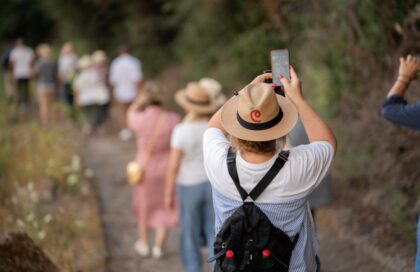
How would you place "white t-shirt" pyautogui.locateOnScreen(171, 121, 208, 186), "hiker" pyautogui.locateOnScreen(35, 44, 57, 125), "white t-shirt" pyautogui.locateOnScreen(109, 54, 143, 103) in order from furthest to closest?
"hiker" pyautogui.locateOnScreen(35, 44, 57, 125) → "white t-shirt" pyautogui.locateOnScreen(109, 54, 143, 103) → "white t-shirt" pyautogui.locateOnScreen(171, 121, 208, 186)

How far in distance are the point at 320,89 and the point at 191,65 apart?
247 inches

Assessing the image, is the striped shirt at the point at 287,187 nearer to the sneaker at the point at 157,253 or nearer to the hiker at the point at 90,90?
the sneaker at the point at 157,253

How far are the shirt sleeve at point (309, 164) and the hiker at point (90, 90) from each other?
29.5 feet

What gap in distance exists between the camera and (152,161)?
21.0 ft

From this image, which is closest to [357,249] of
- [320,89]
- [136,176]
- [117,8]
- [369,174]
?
[369,174]

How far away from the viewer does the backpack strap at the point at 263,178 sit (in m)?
3.02

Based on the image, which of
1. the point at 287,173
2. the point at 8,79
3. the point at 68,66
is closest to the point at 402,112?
the point at 287,173

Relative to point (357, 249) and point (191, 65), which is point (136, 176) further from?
point (191, 65)

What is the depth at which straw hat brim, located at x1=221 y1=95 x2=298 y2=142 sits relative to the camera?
9.85ft

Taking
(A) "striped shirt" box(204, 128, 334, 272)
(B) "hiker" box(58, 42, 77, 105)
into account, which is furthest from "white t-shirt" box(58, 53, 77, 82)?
(A) "striped shirt" box(204, 128, 334, 272)

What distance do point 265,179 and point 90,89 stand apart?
9.36 metres

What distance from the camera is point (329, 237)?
6.78 metres

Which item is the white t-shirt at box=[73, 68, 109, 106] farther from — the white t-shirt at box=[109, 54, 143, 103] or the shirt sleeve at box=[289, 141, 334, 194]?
the shirt sleeve at box=[289, 141, 334, 194]

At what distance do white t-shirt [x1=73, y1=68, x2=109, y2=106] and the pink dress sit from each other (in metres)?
5.53
